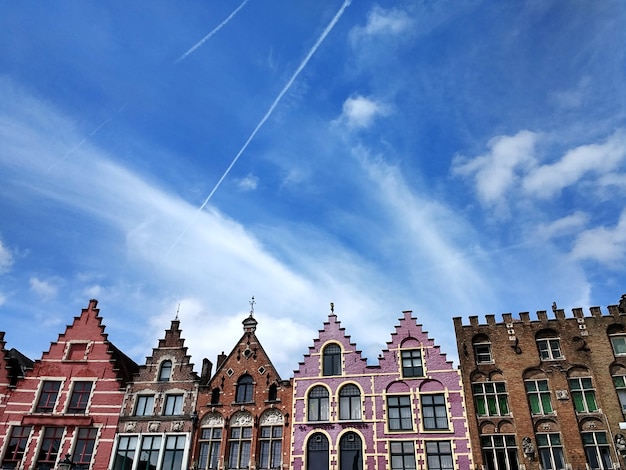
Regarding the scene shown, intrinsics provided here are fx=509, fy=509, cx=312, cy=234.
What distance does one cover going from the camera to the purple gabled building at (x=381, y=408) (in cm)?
2748

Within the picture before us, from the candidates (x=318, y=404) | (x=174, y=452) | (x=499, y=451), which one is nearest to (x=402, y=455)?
(x=499, y=451)

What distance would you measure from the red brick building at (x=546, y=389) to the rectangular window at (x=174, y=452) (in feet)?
53.8

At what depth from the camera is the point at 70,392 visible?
106 ft

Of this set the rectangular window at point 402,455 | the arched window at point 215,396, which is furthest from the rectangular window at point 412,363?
the arched window at point 215,396

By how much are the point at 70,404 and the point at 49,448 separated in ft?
8.76

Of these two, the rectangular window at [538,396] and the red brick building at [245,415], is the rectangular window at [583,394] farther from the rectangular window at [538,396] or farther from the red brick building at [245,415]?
the red brick building at [245,415]

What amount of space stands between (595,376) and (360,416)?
13071 millimetres

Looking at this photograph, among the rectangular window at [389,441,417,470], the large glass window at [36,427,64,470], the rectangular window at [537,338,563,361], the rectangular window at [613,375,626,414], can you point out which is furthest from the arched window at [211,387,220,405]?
the rectangular window at [613,375,626,414]

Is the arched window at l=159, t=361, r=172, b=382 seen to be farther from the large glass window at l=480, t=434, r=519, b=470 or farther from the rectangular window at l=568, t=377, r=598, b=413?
the rectangular window at l=568, t=377, r=598, b=413

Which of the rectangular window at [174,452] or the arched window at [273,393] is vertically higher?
the arched window at [273,393]

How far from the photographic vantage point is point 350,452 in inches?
1109

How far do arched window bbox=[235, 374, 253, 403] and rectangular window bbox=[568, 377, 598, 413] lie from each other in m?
18.3

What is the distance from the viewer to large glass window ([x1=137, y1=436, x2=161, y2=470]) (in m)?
29.5

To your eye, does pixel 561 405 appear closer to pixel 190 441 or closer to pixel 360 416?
pixel 360 416
